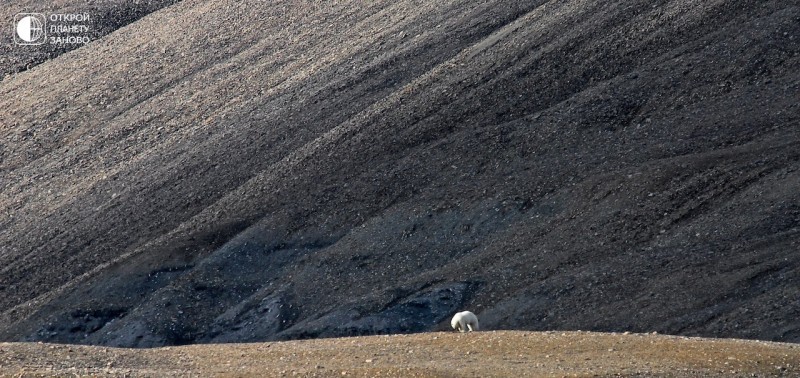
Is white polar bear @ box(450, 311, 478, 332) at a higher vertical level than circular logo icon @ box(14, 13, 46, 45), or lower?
lower

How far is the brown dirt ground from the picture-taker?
1831cm

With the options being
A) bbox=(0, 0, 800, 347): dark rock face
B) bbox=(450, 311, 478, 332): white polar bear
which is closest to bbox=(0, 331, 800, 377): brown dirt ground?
bbox=(450, 311, 478, 332): white polar bear

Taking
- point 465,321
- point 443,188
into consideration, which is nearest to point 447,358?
point 465,321

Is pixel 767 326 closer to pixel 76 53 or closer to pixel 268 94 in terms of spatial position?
pixel 268 94

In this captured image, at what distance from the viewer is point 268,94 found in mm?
39781

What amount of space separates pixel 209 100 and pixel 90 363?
73.0ft

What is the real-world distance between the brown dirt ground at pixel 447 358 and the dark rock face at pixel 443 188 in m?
4.50

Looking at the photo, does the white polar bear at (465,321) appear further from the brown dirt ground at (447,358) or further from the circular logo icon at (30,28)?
the circular logo icon at (30,28)

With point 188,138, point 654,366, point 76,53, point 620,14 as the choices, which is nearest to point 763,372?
point 654,366

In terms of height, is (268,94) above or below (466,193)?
above

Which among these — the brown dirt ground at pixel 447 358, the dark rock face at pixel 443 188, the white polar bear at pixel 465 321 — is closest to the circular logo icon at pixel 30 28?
the dark rock face at pixel 443 188

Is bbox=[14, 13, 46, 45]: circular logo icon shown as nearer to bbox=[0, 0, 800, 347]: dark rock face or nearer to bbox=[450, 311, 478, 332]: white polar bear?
bbox=[0, 0, 800, 347]: dark rock face

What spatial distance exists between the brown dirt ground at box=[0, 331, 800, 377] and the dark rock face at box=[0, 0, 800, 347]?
450cm

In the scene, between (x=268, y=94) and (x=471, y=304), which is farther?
(x=268, y=94)
